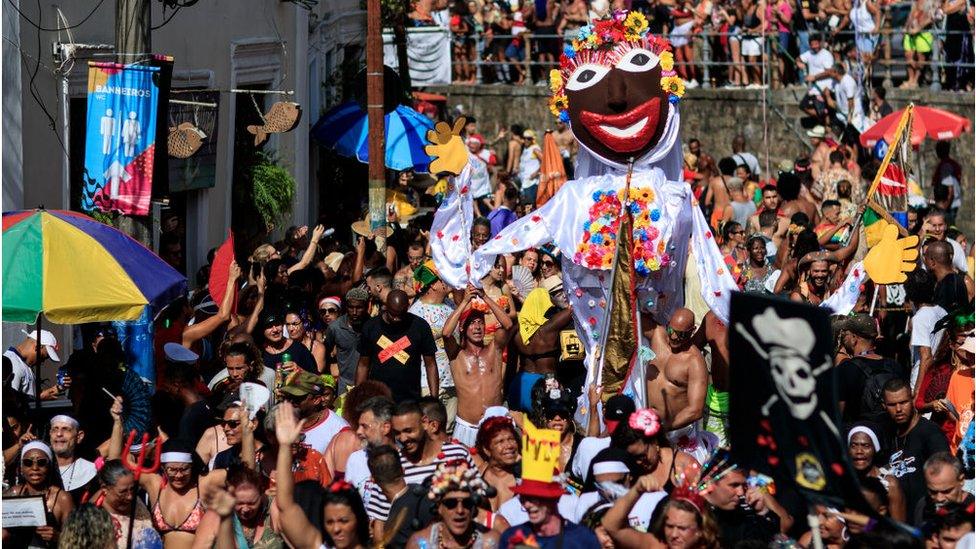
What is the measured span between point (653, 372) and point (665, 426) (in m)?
0.54

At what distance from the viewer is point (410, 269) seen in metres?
15.8

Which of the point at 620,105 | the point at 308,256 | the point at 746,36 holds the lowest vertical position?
the point at 308,256

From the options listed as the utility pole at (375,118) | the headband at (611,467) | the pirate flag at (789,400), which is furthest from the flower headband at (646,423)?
the utility pole at (375,118)

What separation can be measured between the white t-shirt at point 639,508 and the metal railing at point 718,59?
50.4 feet

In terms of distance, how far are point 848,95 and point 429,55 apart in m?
6.36

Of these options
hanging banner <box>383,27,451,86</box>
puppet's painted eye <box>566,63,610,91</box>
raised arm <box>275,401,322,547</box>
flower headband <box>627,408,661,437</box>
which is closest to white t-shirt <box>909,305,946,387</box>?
puppet's painted eye <box>566,63,610,91</box>

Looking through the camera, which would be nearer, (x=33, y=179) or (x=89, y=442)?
(x=89, y=442)

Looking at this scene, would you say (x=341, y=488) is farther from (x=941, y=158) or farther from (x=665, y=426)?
(x=941, y=158)

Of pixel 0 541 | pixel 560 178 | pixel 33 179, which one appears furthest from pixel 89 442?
pixel 560 178

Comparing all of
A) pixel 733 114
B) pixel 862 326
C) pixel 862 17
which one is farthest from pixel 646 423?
pixel 733 114

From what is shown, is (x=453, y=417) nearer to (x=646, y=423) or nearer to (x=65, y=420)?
(x=646, y=423)

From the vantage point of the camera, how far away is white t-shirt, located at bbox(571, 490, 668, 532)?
889cm

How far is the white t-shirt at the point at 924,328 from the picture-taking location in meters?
12.7

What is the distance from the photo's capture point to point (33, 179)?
545 inches
